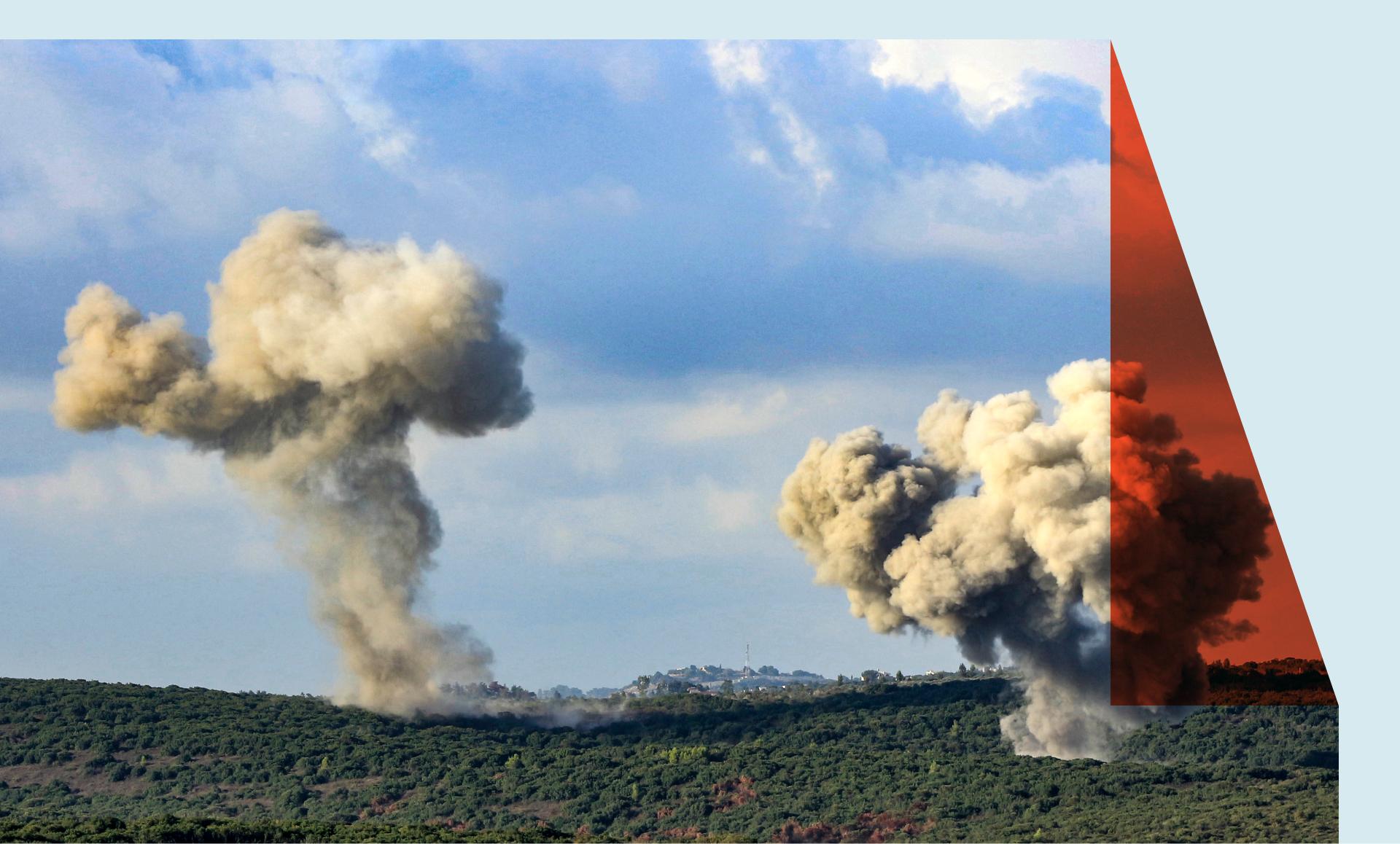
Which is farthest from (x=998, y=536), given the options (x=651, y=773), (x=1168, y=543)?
(x=651, y=773)

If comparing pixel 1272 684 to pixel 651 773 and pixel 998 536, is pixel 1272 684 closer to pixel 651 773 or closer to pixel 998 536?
pixel 998 536

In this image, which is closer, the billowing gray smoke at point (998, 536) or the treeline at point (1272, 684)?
the billowing gray smoke at point (998, 536)

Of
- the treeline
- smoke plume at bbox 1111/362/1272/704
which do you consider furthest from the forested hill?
smoke plume at bbox 1111/362/1272/704

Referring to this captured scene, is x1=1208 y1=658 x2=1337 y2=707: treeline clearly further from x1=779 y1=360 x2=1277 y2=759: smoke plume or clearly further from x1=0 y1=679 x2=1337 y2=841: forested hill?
x1=779 y1=360 x2=1277 y2=759: smoke plume

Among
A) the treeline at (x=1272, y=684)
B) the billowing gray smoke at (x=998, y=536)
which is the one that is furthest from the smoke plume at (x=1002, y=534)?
the treeline at (x=1272, y=684)

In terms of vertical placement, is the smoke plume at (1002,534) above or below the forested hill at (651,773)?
above

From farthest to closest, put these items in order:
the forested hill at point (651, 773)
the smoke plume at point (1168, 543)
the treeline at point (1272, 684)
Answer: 1. the treeline at point (1272, 684)
2. the smoke plume at point (1168, 543)
3. the forested hill at point (651, 773)

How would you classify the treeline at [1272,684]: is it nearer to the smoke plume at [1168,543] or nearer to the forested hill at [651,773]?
the forested hill at [651,773]
